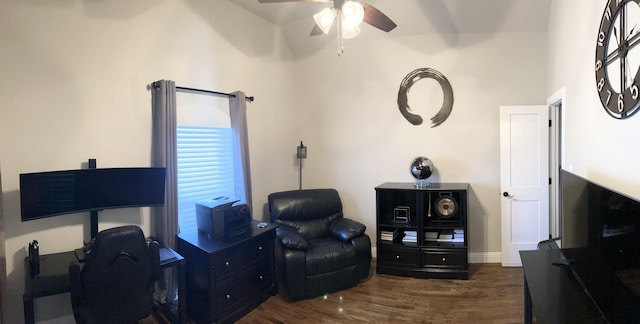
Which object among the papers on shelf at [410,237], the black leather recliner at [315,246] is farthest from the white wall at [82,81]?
the papers on shelf at [410,237]

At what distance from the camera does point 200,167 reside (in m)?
3.38

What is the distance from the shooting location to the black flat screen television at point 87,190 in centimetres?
216

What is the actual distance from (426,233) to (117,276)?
310 cm

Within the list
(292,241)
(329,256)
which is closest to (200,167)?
(292,241)

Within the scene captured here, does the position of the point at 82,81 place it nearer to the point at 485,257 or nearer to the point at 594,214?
the point at 594,214

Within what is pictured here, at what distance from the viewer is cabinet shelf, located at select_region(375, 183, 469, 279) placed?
3.64 m

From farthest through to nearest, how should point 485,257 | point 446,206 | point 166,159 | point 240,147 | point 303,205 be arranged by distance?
point 485,257, point 303,205, point 446,206, point 240,147, point 166,159

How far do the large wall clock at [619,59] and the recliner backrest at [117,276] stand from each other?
9.82 ft

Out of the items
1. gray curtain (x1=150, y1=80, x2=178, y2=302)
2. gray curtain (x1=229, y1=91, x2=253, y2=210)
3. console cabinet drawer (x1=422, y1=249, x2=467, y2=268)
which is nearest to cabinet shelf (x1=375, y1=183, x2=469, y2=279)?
console cabinet drawer (x1=422, y1=249, x2=467, y2=268)

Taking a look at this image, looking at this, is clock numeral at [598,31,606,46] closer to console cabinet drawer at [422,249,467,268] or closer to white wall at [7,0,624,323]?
white wall at [7,0,624,323]

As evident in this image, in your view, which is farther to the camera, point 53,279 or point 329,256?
point 329,256

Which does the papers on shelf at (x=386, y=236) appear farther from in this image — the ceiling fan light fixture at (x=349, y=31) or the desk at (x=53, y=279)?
the ceiling fan light fixture at (x=349, y=31)

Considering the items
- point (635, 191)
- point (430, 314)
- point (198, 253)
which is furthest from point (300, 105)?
point (635, 191)

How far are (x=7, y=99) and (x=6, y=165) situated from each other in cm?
45
